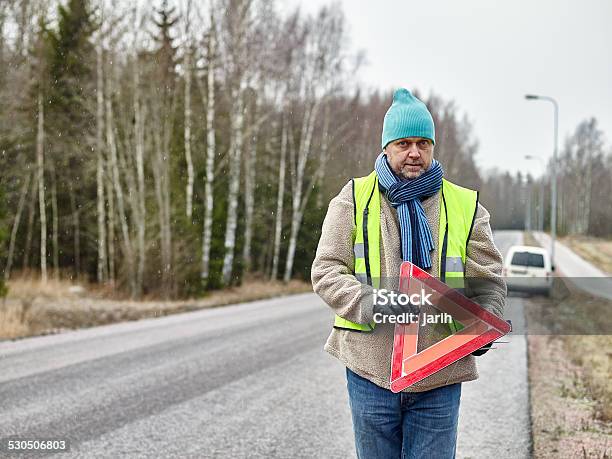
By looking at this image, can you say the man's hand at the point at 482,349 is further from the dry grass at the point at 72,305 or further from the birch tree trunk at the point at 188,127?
the birch tree trunk at the point at 188,127

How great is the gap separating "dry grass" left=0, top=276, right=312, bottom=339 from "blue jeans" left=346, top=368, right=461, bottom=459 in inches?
391

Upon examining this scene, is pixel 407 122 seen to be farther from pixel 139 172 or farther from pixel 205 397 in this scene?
pixel 139 172

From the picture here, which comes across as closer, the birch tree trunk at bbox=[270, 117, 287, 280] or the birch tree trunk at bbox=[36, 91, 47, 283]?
the birch tree trunk at bbox=[36, 91, 47, 283]

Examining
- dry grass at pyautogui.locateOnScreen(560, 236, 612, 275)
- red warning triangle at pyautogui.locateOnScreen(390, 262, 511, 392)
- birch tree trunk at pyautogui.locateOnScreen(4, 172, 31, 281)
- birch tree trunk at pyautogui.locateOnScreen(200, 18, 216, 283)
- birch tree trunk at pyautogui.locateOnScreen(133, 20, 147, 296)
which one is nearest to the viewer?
red warning triangle at pyautogui.locateOnScreen(390, 262, 511, 392)

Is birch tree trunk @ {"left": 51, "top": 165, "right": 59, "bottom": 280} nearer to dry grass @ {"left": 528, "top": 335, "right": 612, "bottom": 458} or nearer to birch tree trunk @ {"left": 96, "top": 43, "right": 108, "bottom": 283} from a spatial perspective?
birch tree trunk @ {"left": 96, "top": 43, "right": 108, "bottom": 283}

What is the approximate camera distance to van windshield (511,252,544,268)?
1443cm

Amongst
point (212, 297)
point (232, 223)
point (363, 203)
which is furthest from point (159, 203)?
point (363, 203)

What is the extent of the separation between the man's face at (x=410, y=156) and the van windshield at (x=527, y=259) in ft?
40.8

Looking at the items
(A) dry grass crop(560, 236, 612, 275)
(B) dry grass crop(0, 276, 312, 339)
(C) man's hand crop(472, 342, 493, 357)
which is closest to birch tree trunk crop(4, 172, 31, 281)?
(B) dry grass crop(0, 276, 312, 339)

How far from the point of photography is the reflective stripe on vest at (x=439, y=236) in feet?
7.70

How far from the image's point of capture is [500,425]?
19.2ft

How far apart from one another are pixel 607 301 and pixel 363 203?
1262cm

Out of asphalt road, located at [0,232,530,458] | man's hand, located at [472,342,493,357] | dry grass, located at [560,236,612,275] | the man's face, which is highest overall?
the man's face

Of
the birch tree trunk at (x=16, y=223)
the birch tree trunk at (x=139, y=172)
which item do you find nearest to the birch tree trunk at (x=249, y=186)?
the birch tree trunk at (x=139, y=172)
